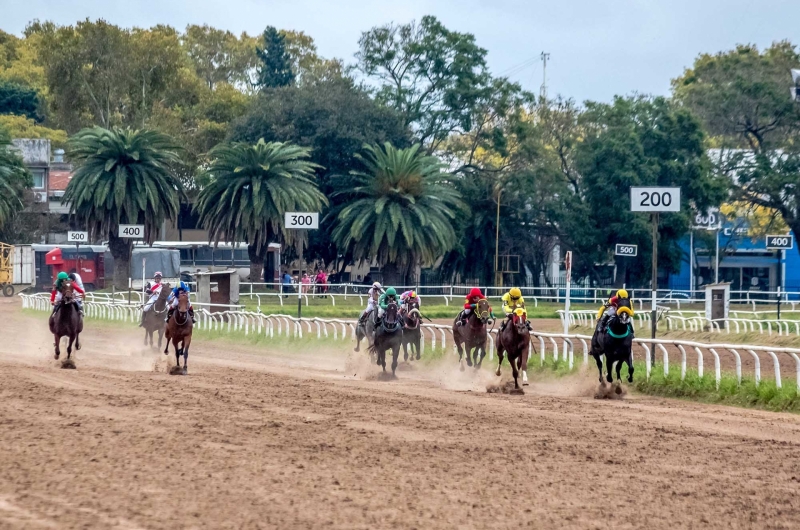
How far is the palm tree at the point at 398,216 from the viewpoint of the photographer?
53.7m

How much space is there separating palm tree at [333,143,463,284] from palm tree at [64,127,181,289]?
368 inches

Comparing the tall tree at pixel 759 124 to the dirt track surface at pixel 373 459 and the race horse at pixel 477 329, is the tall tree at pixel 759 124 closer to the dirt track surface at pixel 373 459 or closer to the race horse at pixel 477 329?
the race horse at pixel 477 329

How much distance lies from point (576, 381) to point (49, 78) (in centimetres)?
6182

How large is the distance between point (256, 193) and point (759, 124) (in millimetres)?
25057

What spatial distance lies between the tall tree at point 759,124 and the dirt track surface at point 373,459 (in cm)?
4111

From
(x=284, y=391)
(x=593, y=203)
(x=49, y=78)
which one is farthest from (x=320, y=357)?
(x=49, y=78)

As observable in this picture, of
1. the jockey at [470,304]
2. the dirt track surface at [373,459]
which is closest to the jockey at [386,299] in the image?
the jockey at [470,304]

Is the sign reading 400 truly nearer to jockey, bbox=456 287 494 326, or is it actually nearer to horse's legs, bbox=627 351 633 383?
jockey, bbox=456 287 494 326

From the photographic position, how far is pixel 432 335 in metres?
26.5

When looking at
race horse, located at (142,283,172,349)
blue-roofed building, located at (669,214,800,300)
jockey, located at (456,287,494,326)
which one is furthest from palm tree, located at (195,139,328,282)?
jockey, located at (456,287,494,326)

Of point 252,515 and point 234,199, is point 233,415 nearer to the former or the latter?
point 252,515

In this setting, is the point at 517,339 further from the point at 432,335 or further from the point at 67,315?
the point at 432,335

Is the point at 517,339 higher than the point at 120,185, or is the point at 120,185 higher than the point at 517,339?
the point at 120,185

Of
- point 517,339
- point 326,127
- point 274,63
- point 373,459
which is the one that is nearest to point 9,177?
point 326,127
